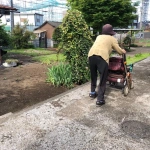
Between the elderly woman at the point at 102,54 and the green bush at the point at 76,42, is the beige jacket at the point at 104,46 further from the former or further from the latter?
the green bush at the point at 76,42

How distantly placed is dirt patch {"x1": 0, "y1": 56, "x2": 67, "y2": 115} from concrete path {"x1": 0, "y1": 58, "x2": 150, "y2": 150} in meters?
0.71

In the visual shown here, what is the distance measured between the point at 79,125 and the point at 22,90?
2.99 metres

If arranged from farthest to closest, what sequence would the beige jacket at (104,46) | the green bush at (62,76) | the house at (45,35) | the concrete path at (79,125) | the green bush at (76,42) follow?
1. the house at (45,35)
2. the green bush at (62,76)
3. the green bush at (76,42)
4. the beige jacket at (104,46)
5. the concrete path at (79,125)

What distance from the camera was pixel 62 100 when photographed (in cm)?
477

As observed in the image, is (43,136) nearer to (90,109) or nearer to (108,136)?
(108,136)

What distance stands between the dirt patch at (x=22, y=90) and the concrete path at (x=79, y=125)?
0.71m

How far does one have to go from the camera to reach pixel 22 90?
5941 mm

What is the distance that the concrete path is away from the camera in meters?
2.96

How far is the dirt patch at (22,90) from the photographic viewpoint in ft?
16.0

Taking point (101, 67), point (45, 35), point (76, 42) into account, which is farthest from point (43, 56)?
point (45, 35)

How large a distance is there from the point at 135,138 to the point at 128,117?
0.78m

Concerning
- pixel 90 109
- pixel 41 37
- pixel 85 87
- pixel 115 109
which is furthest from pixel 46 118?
pixel 41 37

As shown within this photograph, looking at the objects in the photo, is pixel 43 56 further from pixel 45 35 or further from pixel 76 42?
pixel 45 35

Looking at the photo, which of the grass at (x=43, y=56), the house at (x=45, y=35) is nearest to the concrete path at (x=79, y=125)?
the grass at (x=43, y=56)
